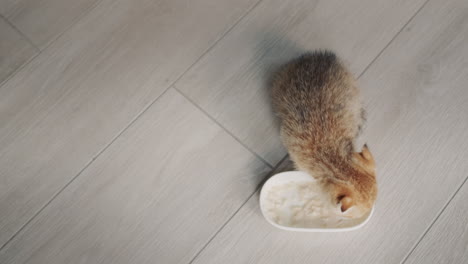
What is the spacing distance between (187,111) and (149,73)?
0.53ft

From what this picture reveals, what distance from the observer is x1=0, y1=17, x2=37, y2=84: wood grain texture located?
1.26m

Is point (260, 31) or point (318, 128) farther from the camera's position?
point (260, 31)

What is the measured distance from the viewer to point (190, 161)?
117cm

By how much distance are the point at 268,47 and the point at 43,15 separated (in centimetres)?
67

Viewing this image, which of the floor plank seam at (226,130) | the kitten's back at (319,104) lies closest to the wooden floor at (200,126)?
the floor plank seam at (226,130)

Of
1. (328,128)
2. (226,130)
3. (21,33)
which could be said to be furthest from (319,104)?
(21,33)

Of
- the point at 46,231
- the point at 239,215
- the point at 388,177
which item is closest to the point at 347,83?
the point at 388,177

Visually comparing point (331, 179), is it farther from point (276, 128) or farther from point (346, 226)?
point (276, 128)

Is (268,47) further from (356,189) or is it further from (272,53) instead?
(356,189)

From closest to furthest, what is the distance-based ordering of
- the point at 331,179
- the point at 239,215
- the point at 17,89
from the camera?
the point at 331,179 < the point at 239,215 < the point at 17,89

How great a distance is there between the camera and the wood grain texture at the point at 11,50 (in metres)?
1.26

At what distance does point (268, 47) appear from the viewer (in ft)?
4.14

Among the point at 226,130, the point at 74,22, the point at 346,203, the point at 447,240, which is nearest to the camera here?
the point at 346,203

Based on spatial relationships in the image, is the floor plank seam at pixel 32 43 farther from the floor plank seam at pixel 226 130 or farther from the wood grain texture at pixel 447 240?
the wood grain texture at pixel 447 240
